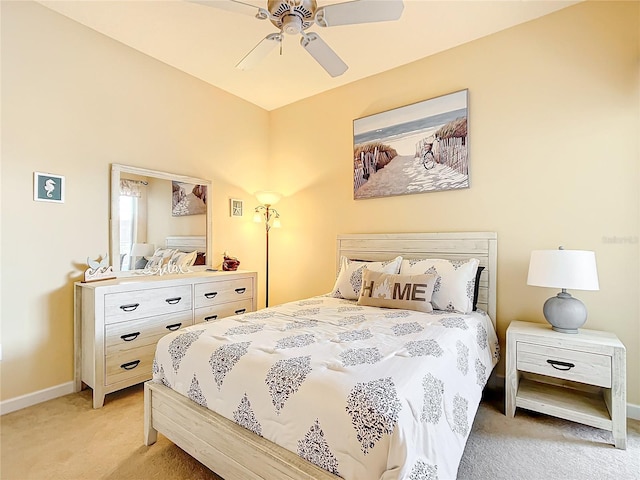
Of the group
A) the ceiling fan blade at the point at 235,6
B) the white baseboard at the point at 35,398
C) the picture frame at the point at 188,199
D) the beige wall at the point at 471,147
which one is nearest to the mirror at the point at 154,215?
the picture frame at the point at 188,199

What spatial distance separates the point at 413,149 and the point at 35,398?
366 centimetres

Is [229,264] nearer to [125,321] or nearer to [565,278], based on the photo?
[125,321]

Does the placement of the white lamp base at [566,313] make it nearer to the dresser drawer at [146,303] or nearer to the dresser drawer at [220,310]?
the dresser drawer at [220,310]

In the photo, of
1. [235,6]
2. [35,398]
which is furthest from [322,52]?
[35,398]

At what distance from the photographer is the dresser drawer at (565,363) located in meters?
1.87

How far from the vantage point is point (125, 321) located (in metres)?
2.42

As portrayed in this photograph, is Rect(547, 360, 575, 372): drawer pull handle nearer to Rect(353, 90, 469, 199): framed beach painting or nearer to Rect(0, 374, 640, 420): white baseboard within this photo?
Rect(0, 374, 640, 420): white baseboard

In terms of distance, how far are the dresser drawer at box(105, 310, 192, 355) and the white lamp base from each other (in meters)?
2.84

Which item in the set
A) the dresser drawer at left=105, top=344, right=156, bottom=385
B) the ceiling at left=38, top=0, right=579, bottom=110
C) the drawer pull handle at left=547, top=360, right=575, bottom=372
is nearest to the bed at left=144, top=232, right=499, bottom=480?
the drawer pull handle at left=547, top=360, right=575, bottom=372

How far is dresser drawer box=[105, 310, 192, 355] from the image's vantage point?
2.35 metres

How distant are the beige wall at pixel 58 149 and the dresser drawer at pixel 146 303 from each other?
1.57ft

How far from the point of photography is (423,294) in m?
2.29

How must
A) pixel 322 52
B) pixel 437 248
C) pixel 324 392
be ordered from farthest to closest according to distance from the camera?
pixel 437 248 < pixel 322 52 < pixel 324 392

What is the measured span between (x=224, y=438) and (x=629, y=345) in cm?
262
